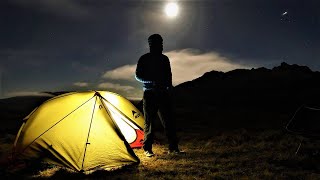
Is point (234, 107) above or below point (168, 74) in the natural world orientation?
below

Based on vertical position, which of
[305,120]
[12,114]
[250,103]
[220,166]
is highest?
[250,103]

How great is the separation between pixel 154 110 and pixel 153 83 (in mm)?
688

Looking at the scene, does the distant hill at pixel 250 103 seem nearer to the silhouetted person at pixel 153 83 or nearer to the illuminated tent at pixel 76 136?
the silhouetted person at pixel 153 83

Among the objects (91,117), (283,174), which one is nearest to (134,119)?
(91,117)

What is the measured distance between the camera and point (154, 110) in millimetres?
8609

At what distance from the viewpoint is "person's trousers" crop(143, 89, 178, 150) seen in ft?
28.1

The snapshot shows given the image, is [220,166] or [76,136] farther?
[76,136]

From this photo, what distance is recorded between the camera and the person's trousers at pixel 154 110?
8.55m

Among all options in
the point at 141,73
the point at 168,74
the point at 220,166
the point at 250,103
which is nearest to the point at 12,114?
the point at 141,73

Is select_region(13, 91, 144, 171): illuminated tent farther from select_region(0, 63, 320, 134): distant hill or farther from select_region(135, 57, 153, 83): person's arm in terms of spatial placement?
select_region(0, 63, 320, 134): distant hill

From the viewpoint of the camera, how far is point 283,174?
6465mm

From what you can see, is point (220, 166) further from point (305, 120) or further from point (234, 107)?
point (234, 107)

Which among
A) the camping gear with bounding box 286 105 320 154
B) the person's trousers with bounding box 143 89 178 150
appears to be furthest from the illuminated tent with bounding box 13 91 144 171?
the camping gear with bounding box 286 105 320 154

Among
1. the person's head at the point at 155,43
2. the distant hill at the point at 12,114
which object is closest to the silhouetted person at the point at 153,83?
the person's head at the point at 155,43
